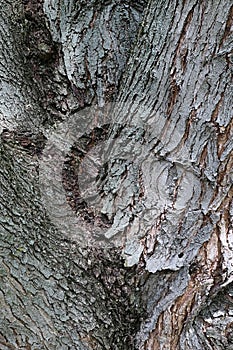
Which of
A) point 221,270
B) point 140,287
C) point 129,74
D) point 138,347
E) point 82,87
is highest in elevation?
point 129,74

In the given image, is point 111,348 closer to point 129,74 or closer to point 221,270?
point 221,270

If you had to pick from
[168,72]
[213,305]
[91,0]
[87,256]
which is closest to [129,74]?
[168,72]

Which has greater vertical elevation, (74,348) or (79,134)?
(79,134)

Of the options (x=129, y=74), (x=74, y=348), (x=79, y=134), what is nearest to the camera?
(x=74, y=348)

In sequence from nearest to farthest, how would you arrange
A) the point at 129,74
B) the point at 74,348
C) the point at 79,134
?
1. the point at 74,348
2. the point at 129,74
3. the point at 79,134

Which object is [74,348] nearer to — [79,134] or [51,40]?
[79,134]

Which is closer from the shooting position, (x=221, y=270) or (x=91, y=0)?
(x=221, y=270)

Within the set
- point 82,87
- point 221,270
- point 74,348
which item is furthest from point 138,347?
point 82,87
